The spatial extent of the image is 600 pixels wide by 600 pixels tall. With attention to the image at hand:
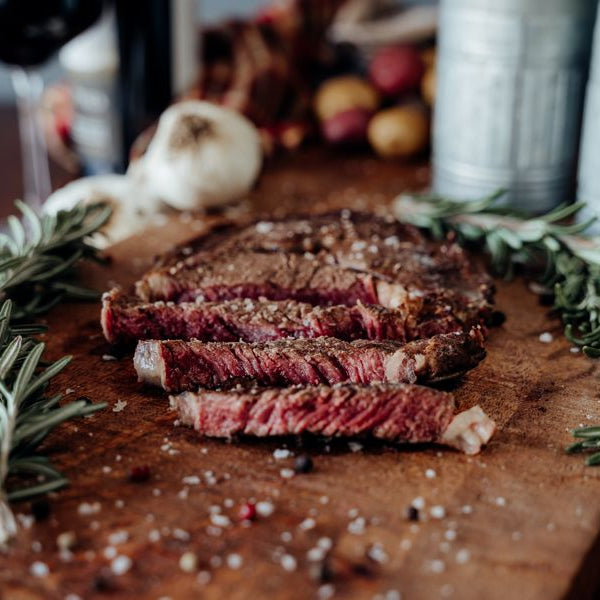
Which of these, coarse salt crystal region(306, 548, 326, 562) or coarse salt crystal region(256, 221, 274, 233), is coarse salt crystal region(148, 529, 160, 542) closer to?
coarse salt crystal region(306, 548, 326, 562)

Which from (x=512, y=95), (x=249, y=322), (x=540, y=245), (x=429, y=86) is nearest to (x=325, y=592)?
(x=249, y=322)

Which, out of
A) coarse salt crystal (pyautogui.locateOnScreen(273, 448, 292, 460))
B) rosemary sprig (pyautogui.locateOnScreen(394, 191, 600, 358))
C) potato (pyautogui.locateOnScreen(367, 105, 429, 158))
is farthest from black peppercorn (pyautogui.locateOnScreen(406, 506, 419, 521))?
potato (pyautogui.locateOnScreen(367, 105, 429, 158))

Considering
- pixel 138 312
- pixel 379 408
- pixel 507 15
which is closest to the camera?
pixel 379 408

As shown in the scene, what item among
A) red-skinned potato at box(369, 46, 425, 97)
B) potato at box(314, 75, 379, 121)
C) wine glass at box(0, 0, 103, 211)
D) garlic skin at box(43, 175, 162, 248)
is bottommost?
garlic skin at box(43, 175, 162, 248)

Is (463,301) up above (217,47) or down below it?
below

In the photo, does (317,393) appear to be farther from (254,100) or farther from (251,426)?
(254,100)

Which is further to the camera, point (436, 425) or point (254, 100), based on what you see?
point (254, 100)

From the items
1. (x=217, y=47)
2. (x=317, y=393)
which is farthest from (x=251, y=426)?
(x=217, y=47)
